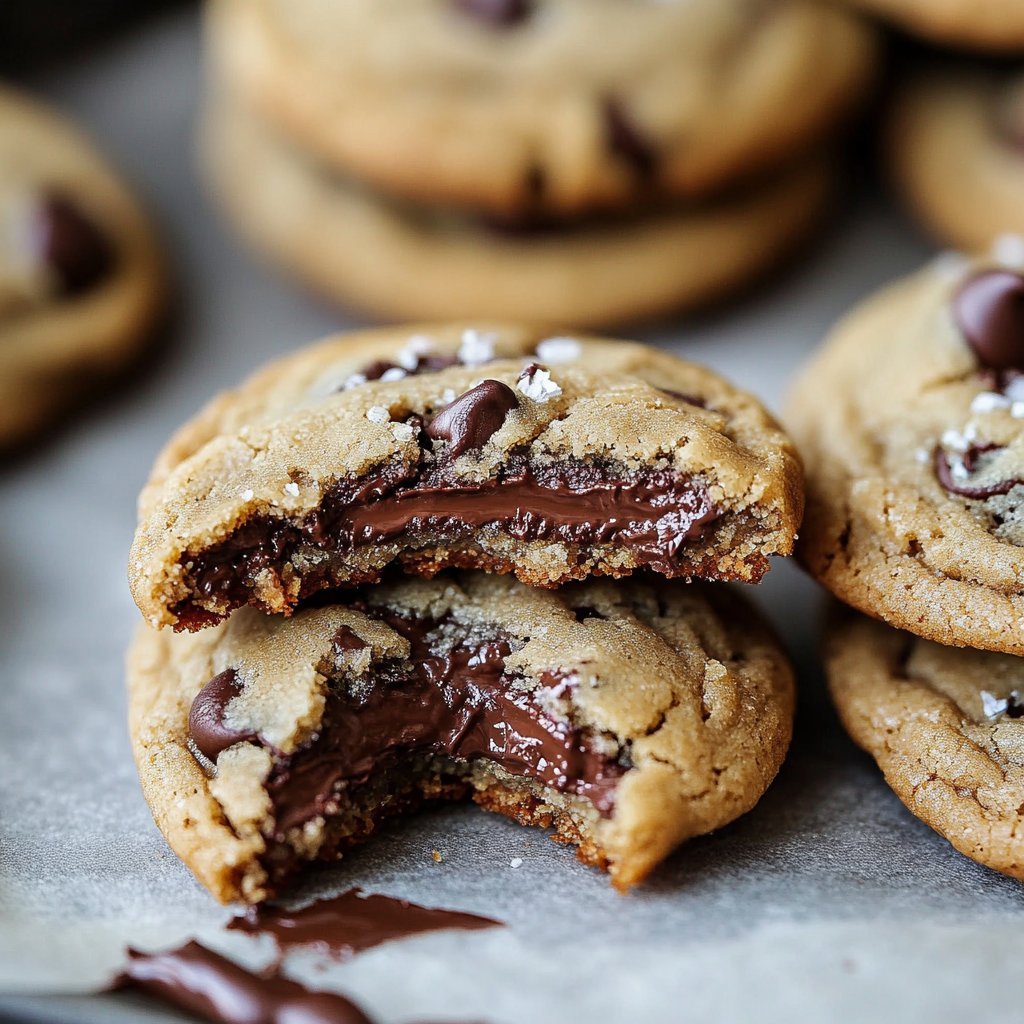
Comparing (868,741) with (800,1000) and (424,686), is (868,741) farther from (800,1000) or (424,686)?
(424,686)

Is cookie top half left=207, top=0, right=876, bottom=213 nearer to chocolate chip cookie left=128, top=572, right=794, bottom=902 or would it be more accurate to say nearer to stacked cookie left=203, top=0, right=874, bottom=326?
stacked cookie left=203, top=0, right=874, bottom=326

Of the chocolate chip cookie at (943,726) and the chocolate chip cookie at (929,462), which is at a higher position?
the chocolate chip cookie at (929,462)

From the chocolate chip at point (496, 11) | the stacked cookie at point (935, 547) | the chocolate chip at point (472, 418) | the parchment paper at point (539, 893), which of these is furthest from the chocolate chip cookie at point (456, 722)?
the chocolate chip at point (496, 11)

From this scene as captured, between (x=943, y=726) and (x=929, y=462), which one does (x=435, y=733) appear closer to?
(x=943, y=726)

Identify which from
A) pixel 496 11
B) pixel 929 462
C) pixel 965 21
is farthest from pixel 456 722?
pixel 965 21

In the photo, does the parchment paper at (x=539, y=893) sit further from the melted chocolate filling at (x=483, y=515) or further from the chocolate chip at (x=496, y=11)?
the chocolate chip at (x=496, y=11)

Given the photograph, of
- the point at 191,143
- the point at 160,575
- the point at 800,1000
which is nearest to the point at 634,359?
the point at 160,575

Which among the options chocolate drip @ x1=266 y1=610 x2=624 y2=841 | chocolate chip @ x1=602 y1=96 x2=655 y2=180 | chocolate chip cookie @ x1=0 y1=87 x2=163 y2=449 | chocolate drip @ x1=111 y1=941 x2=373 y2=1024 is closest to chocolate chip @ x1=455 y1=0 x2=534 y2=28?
chocolate chip @ x1=602 y1=96 x2=655 y2=180
